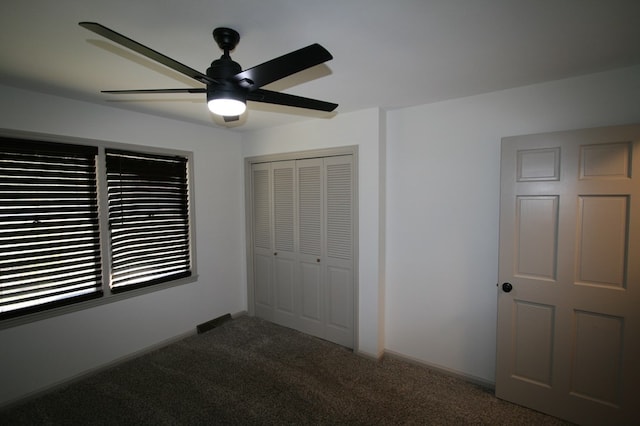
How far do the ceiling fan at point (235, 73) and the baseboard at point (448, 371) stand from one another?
2.62 metres

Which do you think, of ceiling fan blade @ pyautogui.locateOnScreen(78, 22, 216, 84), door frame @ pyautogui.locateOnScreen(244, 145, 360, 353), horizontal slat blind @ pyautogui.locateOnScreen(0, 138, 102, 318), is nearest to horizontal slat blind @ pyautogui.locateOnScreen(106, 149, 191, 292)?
horizontal slat blind @ pyautogui.locateOnScreen(0, 138, 102, 318)

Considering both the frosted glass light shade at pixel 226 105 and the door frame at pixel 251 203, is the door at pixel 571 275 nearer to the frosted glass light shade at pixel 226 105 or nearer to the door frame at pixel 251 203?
the door frame at pixel 251 203

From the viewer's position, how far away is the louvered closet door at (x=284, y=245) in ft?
12.0

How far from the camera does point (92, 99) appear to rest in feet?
8.63

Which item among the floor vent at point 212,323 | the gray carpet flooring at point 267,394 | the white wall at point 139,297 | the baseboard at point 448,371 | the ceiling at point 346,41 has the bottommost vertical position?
the gray carpet flooring at point 267,394

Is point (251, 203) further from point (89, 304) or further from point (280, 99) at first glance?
point (280, 99)

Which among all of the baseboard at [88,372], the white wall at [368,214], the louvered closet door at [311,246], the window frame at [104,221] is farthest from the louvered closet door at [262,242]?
the white wall at [368,214]

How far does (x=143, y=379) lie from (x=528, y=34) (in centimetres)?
385

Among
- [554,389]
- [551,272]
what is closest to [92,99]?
[551,272]

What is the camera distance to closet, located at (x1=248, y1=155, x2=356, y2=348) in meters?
3.23

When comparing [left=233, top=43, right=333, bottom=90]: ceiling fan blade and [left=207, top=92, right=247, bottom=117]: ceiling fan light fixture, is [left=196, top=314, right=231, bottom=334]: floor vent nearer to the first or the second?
[left=207, top=92, right=247, bottom=117]: ceiling fan light fixture

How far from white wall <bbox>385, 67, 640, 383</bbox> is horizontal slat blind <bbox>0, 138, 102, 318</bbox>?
2.88m

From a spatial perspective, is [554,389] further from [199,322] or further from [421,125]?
[199,322]

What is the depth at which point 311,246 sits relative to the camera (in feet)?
11.5
